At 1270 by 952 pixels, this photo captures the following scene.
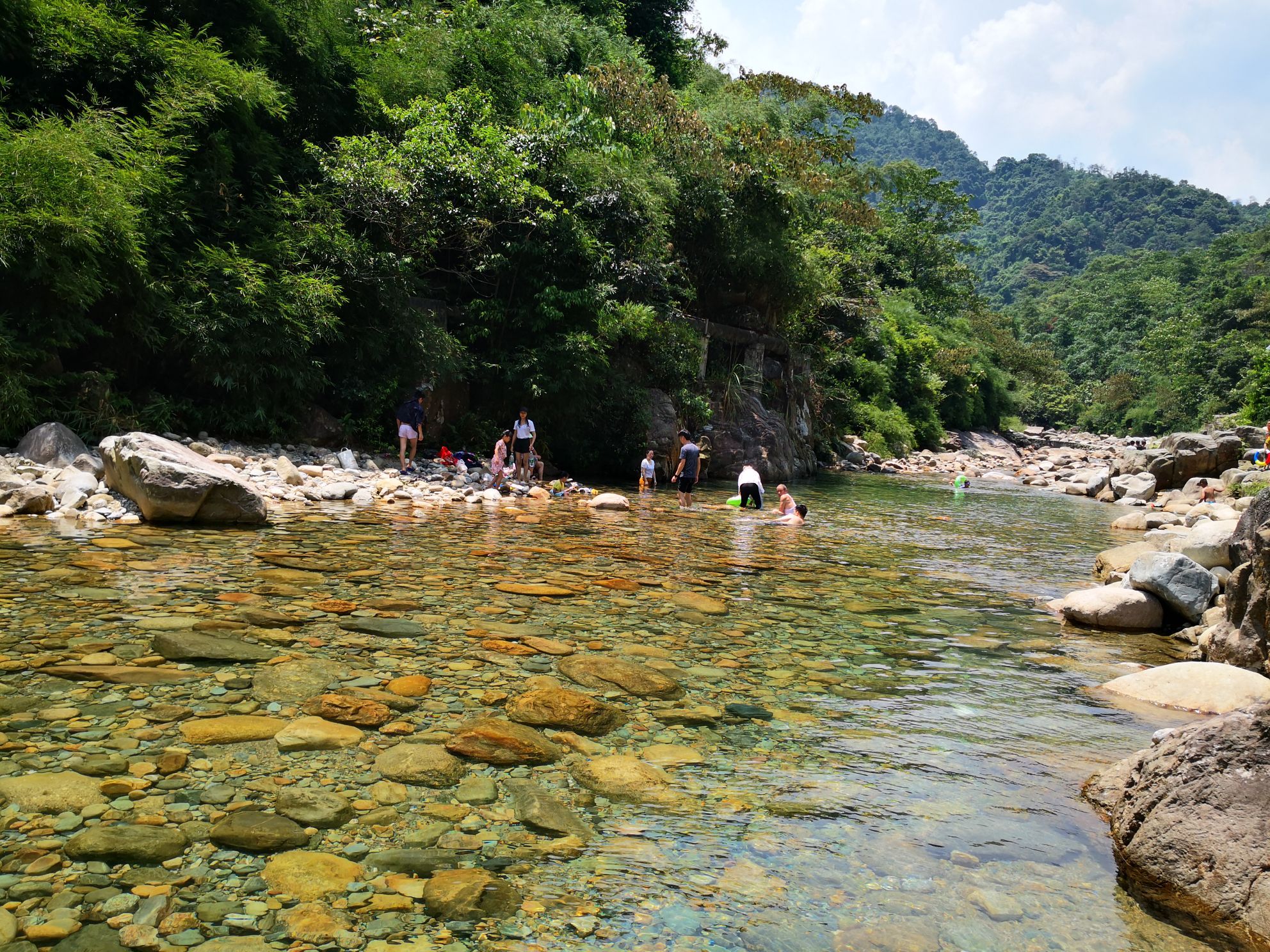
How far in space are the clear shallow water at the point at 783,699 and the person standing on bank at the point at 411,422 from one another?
450cm

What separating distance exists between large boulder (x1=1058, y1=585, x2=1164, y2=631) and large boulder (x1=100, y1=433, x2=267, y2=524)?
354 inches

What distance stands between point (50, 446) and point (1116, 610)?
12.5 meters

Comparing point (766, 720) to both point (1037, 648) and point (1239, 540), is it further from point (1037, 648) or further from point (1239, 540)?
point (1239, 540)

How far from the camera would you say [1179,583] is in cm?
755

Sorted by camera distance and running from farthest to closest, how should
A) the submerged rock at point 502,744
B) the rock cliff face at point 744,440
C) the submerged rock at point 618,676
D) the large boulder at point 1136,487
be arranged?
1. the large boulder at point 1136,487
2. the rock cliff face at point 744,440
3. the submerged rock at point 618,676
4. the submerged rock at point 502,744

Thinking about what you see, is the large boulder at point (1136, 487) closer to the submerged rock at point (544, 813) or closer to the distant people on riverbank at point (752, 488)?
the distant people on riverbank at point (752, 488)

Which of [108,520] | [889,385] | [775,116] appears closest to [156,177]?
[108,520]

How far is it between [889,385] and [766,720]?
3553 cm

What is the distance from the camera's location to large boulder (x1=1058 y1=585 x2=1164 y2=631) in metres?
7.46

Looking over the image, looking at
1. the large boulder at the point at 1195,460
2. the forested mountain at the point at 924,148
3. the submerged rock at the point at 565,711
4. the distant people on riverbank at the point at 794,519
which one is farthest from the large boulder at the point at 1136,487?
the forested mountain at the point at 924,148

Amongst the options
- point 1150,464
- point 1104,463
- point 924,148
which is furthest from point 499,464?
point 924,148

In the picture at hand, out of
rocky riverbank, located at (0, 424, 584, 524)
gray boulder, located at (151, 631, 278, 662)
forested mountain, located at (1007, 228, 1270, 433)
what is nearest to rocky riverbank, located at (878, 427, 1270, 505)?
forested mountain, located at (1007, 228, 1270, 433)

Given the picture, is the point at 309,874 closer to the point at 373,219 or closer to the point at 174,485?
the point at 174,485

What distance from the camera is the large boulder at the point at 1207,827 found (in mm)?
2836
